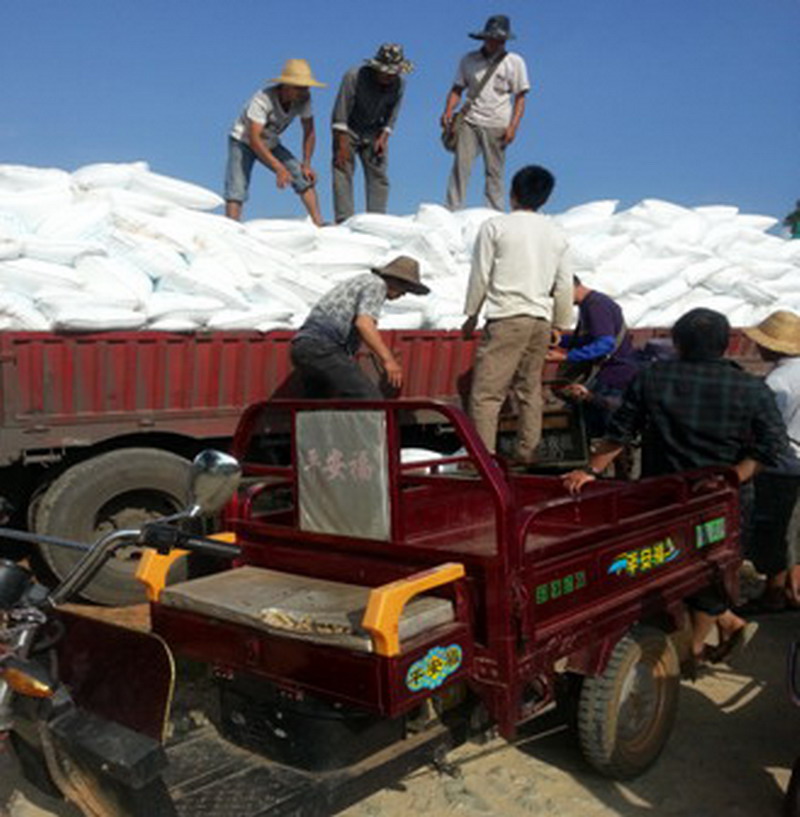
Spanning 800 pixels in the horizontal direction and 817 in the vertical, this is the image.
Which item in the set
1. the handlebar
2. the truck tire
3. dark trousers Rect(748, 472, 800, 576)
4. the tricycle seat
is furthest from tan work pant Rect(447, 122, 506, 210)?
the handlebar

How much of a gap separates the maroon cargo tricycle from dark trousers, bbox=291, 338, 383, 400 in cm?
152

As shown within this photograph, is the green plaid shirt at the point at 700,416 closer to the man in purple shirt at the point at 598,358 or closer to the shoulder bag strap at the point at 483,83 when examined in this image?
the man in purple shirt at the point at 598,358

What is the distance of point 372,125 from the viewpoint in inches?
316

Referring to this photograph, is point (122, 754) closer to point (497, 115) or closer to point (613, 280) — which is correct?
point (613, 280)

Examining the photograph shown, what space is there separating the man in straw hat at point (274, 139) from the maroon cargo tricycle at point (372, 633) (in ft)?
15.3

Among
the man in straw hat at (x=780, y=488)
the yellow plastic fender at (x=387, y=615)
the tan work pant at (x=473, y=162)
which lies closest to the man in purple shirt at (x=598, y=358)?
the man in straw hat at (x=780, y=488)

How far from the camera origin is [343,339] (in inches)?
192

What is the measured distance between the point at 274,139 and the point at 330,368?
3.41 meters

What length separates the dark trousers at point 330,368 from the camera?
484 cm

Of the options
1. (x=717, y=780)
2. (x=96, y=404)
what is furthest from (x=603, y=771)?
(x=96, y=404)

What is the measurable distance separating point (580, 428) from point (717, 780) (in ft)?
9.91

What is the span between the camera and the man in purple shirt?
5.78 m

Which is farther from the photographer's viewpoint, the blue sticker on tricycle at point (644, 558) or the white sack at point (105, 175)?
the white sack at point (105, 175)

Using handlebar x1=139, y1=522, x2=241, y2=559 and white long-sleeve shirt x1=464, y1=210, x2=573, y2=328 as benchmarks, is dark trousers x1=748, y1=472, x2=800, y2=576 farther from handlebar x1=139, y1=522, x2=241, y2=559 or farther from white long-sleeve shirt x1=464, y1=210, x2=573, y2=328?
handlebar x1=139, y1=522, x2=241, y2=559
